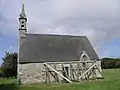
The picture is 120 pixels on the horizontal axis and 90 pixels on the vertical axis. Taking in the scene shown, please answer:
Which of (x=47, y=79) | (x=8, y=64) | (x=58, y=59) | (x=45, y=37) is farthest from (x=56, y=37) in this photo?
(x=8, y=64)

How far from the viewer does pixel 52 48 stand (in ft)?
114

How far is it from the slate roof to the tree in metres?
11.8

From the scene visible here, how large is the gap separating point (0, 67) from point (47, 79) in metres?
20.8

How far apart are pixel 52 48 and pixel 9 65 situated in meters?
13.7

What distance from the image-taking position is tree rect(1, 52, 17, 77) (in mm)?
45031

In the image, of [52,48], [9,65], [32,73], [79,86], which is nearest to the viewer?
[79,86]

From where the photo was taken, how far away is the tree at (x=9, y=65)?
4503 cm

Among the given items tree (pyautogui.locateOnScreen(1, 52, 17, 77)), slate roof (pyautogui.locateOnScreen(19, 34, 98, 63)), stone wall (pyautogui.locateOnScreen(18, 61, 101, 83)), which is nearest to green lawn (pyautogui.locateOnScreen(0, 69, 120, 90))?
stone wall (pyautogui.locateOnScreen(18, 61, 101, 83))

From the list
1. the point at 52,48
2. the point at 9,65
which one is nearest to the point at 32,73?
the point at 52,48

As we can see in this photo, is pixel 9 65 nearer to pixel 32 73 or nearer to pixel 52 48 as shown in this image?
pixel 52 48

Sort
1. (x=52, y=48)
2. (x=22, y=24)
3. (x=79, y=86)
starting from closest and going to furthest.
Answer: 1. (x=79, y=86)
2. (x=52, y=48)
3. (x=22, y=24)

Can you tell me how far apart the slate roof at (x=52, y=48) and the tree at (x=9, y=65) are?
1176cm

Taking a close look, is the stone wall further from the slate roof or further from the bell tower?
the bell tower

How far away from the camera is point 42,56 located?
3303cm
